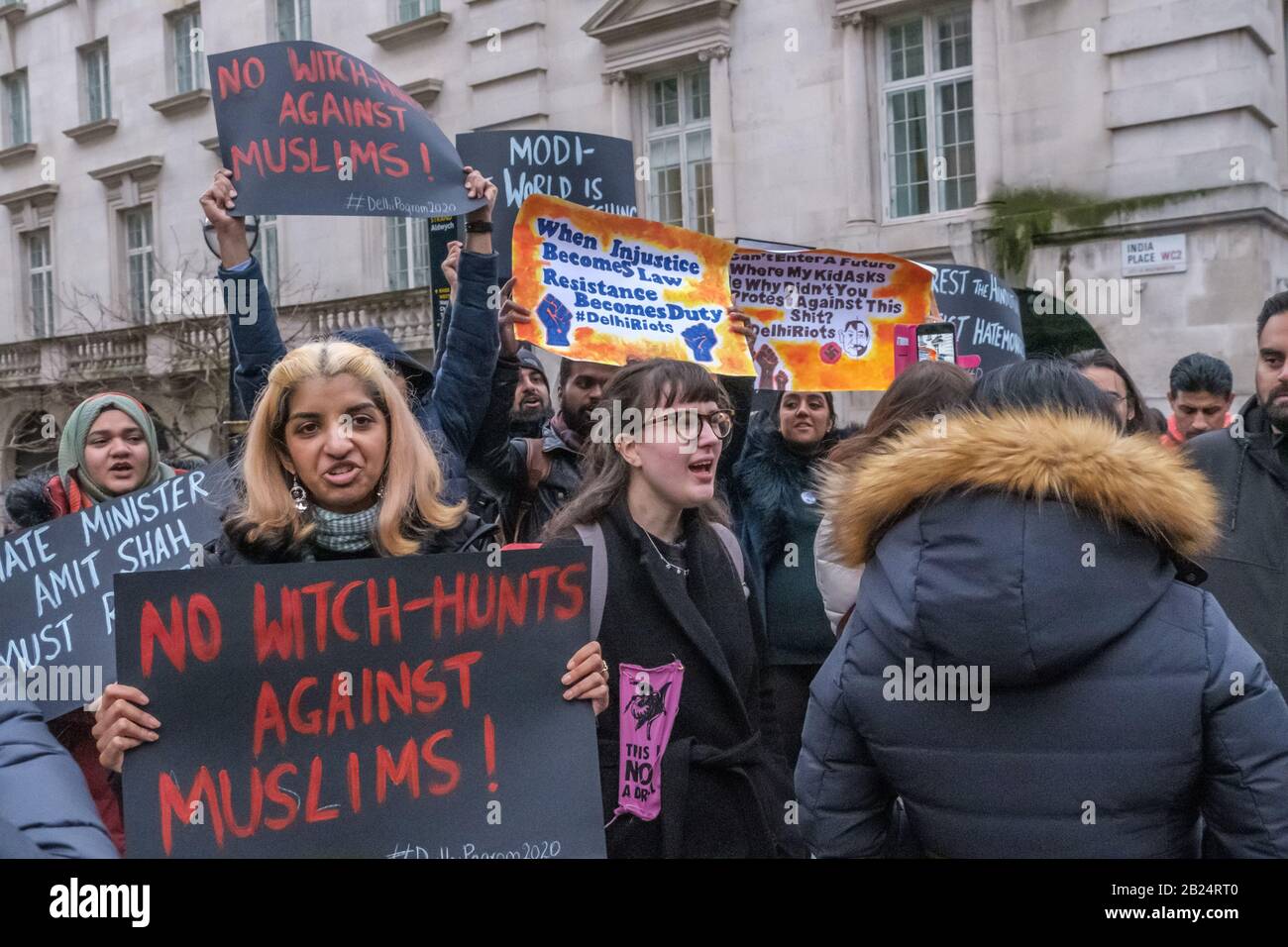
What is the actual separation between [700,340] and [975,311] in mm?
1621

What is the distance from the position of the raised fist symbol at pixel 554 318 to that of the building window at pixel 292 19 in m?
14.1

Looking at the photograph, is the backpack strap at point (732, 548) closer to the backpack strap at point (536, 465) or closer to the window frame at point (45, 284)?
the backpack strap at point (536, 465)

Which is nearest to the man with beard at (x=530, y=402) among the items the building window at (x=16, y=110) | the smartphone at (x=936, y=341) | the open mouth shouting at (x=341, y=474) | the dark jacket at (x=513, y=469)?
the dark jacket at (x=513, y=469)

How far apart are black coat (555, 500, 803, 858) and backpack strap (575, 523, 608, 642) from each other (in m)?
0.02

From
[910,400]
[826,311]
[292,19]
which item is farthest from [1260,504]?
[292,19]

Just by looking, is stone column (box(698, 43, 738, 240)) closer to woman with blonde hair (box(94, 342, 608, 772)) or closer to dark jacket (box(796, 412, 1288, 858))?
woman with blonde hair (box(94, 342, 608, 772))

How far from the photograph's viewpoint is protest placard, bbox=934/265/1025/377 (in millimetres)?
5547

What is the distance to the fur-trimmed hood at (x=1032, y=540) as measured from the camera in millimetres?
1914

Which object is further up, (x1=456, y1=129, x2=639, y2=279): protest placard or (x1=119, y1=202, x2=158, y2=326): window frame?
(x1=119, y1=202, x2=158, y2=326): window frame

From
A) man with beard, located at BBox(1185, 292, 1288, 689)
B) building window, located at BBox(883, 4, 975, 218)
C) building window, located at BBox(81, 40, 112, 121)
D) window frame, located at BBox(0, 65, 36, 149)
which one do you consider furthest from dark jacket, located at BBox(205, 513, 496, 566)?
window frame, located at BBox(0, 65, 36, 149)
